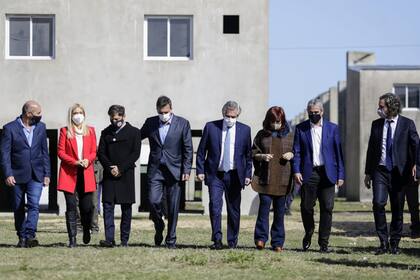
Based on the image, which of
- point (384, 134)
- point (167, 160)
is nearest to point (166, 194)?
point (167, 160)

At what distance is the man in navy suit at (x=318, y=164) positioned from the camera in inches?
589

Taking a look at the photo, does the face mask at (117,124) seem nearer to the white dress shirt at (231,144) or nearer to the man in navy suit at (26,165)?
the man in navy suit at (26,165)

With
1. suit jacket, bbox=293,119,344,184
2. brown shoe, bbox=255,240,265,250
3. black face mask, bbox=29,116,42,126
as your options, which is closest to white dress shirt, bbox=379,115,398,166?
suit jacket, bbox=293,119,344,184

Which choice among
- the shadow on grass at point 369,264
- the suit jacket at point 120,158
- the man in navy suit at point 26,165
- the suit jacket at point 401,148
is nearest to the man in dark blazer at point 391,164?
the suit jacket at point 401,148

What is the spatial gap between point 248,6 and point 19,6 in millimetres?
6215

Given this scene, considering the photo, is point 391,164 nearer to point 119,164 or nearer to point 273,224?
point 273,224

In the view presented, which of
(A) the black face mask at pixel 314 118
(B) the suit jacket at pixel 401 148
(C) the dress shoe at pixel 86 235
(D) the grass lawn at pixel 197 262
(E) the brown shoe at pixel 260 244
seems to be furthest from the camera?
(C) the dress shoe at pixel 86 235

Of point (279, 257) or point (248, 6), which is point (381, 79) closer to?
point (248, 6)

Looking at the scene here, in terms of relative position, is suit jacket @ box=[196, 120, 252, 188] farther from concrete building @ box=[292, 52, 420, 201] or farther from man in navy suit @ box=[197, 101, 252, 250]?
concrete building @ box=[292, 52, 420, 201]

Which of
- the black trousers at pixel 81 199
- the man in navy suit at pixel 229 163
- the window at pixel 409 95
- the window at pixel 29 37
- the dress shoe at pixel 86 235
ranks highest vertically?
the window at pixel 29 37

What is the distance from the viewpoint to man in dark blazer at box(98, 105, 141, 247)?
15.2 meters

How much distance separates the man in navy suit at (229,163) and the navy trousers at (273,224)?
35cm

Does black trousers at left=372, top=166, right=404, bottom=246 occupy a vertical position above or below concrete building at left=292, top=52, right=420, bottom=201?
below

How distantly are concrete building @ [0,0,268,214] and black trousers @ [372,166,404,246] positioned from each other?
577 inches
